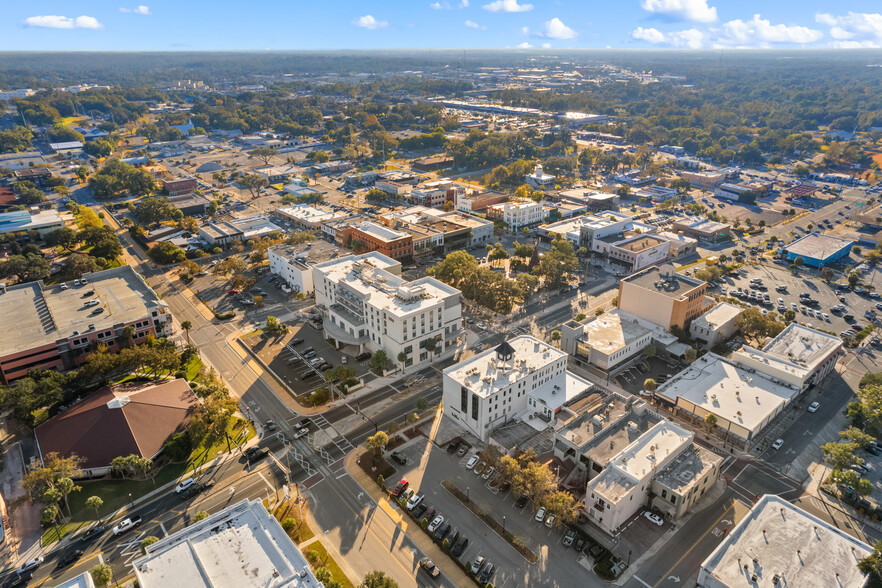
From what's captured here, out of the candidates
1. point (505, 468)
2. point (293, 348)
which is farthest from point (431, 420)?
point (293, 348)

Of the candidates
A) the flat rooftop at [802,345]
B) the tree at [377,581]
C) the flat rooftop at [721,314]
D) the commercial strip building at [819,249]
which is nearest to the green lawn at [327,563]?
the tree at [377,581]

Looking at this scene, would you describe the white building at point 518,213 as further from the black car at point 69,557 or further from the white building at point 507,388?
the black car at point 69,557

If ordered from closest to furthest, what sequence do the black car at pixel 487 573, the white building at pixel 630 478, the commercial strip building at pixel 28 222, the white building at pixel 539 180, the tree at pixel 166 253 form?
the black car at pixel 487 573 < the white building at pixel 630 478 < the tree at pixel 166 253 < the commercial strip building at pixel 28 222 < the white building at pixel 539 180

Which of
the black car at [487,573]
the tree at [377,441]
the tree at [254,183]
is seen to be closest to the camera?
the black car at [487,573]

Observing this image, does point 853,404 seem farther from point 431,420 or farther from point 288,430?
point 288,430

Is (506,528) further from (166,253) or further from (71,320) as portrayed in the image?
(166,253)

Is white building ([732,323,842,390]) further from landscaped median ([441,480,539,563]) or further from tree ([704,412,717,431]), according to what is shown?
landscaped median ([441,480,539,563])

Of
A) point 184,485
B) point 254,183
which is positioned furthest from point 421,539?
point 254,183
